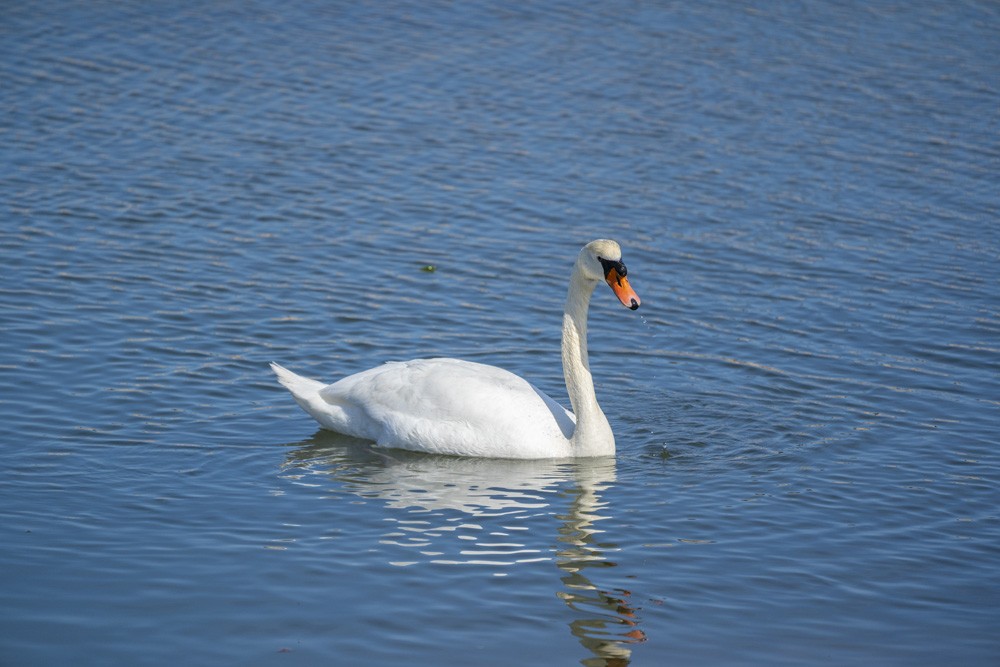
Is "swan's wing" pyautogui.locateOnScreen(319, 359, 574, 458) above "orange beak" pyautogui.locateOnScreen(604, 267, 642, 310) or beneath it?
beneath

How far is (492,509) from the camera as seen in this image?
955 cm

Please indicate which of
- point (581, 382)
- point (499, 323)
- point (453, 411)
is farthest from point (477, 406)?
point (499, 323)

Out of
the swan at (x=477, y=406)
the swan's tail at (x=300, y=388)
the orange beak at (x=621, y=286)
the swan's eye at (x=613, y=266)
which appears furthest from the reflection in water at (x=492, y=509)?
the swan's eye at (x=613, y=266)

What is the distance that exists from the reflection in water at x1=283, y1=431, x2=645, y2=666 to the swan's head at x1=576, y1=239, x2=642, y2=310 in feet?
4.28

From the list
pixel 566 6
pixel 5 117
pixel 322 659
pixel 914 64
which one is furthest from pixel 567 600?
pixel 566 6

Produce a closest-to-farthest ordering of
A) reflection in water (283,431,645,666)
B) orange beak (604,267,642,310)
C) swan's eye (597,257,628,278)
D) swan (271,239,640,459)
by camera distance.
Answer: reflection in water (283,431,645,666) < orange beak (604,267,642,310) < swan's eye (597,257,628,278) < swan (271,239,640,459)

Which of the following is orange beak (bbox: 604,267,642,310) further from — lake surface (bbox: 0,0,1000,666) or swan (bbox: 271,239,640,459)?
lake surface (bbox: 0,0,1000,666)

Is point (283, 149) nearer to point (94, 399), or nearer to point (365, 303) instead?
point (365, 303)

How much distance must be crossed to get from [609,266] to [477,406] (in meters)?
1.43

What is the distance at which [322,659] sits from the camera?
7410 millimetres

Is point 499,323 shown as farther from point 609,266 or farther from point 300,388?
point 609,266

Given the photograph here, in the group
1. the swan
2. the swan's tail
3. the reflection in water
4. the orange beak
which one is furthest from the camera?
the swan's tail

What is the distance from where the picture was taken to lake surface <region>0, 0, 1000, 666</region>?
26.8 feet

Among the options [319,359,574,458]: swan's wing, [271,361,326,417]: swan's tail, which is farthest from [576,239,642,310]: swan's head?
[271,361,326,417]: swan's tail
